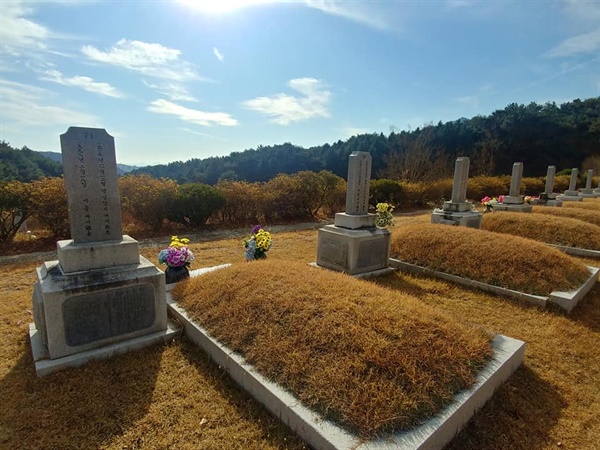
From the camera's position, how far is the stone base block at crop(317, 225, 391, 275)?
205 inches

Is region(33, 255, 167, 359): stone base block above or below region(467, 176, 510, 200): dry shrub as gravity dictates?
below

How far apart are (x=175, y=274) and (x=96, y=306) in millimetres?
1450

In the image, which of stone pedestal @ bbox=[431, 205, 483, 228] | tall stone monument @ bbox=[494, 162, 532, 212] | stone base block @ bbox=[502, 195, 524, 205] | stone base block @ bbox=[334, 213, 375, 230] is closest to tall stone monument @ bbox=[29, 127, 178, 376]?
stone base block @ bbox=[334, 213, 375, 230]

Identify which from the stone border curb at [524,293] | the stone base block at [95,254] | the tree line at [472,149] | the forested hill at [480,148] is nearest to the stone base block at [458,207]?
the stone border curb at [524,293]

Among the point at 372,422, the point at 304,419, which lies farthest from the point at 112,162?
the point at 372,422

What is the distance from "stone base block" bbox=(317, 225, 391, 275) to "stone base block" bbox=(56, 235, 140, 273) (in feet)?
10.4

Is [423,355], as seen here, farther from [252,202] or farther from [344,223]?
[252,202]

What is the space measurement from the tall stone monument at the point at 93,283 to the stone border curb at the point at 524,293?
4.14 meters

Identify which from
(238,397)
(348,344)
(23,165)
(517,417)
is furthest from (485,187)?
(23,165)

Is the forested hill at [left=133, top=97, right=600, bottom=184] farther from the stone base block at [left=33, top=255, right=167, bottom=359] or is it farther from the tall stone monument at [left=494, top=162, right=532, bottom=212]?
the stone base block at [left=33, top=255, right=167, bottom=359]

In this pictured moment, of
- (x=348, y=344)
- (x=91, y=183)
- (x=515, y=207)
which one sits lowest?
(x=348, y=344)

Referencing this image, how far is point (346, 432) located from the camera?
1.86 m

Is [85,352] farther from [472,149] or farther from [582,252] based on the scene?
[472,149]

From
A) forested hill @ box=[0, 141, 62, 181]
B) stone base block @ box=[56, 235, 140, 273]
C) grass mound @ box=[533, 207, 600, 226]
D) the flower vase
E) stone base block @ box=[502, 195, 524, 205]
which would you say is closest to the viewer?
stone base block @ box=[56, 235, 140, 273]
